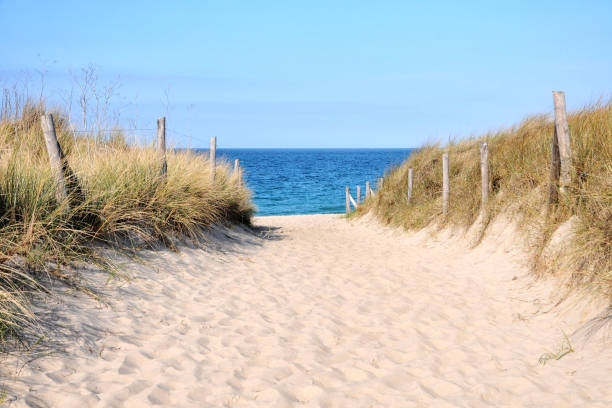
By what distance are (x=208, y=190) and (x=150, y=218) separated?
6.79 ft

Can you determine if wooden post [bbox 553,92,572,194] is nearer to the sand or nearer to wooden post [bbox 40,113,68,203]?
the sand

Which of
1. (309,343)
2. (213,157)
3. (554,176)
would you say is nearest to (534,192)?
(554,176)

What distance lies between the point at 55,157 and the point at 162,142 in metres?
2.57

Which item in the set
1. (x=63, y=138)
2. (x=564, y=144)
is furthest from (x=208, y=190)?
(x=564, y=144)

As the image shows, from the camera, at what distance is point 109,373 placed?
345cm

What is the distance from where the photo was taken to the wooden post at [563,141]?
635 centimetres

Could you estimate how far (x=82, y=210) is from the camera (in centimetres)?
585

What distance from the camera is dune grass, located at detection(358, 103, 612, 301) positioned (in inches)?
197

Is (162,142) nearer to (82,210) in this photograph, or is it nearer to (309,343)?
(82,210)

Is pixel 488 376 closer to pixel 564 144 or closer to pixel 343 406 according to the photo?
pixel 343 406

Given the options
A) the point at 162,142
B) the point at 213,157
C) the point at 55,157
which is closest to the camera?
the point at 55,157

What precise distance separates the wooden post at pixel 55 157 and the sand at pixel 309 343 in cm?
126

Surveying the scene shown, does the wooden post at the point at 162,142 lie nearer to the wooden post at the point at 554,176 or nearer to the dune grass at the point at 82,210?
the dune grass at the point at 82,210

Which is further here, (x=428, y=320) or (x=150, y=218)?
(x=150, y=218)
